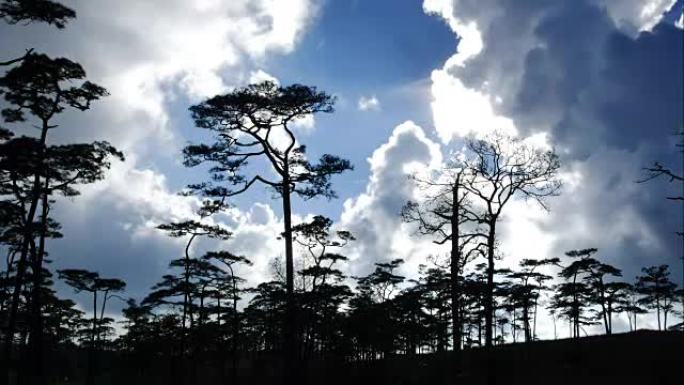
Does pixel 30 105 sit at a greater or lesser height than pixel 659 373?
greater

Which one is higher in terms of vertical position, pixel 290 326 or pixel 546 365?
pixel 290 326

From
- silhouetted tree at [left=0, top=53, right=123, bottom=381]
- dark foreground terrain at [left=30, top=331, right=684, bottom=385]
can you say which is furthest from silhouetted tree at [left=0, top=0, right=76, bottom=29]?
dark foreground terrain at [left=30, top=331, right=684, bottom=385]

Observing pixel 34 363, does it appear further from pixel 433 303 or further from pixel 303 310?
pixel 433 303

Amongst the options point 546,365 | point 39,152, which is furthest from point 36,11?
point 546,365

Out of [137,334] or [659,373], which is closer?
[659,373]

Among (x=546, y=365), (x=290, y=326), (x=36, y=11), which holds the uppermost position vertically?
(x=36, y=11)

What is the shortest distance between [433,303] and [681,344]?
3022 cm

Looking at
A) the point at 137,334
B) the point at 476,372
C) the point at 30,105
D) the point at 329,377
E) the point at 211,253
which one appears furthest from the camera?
the point at 137,334

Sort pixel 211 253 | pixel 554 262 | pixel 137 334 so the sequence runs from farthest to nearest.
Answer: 1. pixel 137 334
2. pixel 554 262
3. pixel 211 253

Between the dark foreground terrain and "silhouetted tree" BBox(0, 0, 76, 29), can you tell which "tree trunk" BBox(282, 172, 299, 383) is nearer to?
the dark foreground terrain

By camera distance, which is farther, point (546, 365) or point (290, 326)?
point (546, 365)

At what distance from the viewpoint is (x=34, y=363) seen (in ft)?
76.3

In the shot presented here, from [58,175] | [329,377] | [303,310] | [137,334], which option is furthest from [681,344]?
[137,334]

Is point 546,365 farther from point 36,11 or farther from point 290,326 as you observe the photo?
point 36,11
